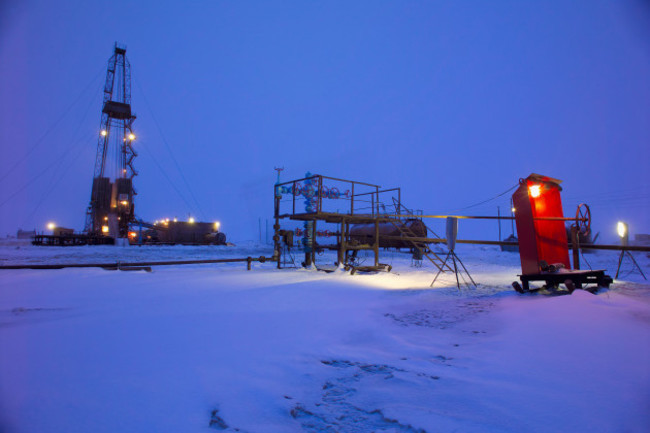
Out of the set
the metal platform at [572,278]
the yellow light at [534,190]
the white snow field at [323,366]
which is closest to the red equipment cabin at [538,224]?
the yellow light at [534,190]

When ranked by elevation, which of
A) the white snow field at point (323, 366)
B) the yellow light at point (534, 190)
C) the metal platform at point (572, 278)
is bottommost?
the white snow field at point (323, 366)

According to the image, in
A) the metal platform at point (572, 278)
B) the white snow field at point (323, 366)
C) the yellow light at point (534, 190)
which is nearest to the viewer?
the white snow field at point (323, 366)

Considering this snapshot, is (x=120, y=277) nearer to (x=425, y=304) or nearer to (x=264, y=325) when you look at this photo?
(x=264, y=325)

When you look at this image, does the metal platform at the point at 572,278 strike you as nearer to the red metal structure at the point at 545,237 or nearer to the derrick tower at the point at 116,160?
the red metal structure at the point at 545,237

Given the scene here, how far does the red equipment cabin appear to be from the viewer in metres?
8.27

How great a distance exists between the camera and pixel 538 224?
338 inches

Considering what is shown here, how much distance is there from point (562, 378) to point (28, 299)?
10107 mm

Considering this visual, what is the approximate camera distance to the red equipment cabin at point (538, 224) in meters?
8.27

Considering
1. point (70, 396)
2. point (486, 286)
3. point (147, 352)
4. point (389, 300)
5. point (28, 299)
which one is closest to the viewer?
point (70, 396)

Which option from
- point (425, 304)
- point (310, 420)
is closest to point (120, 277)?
point (425, 304)

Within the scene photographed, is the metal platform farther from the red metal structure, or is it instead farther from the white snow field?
the white snow field

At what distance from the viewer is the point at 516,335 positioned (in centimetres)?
462

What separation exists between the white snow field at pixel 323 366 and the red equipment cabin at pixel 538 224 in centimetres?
212

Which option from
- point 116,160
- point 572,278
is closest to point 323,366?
point 572,278
